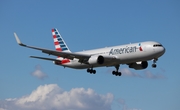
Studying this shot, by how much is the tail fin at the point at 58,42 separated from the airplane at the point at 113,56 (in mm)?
5763

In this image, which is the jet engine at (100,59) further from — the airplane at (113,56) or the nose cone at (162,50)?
the nose cone at (162,50)

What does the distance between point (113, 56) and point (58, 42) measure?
20.0 meters

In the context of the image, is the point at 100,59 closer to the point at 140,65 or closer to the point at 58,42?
the point at 140,65

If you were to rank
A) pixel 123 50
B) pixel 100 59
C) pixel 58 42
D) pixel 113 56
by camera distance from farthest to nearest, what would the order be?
1. pixel 58 42
2. pixel 100 59
3. pixel 113 56
4. pixel 123 50

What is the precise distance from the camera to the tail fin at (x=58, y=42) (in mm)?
103625

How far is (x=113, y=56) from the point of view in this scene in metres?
88.6

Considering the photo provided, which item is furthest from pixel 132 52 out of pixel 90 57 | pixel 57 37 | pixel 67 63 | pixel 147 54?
pixel 57 37

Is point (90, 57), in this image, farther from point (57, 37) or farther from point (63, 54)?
point (57, 37)

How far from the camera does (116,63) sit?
89.1 metres

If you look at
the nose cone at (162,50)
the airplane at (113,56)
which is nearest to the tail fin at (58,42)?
the airplane at (113,56)

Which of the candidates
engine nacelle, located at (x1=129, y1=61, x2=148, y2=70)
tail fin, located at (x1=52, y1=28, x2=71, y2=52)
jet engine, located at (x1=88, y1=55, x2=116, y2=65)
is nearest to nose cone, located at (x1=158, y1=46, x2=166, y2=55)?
engine nacelle, located at (x1=129, y1=61, x2=148, y2=70)

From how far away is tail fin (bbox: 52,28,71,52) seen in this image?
104 m

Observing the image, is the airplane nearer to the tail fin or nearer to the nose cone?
the nose cone

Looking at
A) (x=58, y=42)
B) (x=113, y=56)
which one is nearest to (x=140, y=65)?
(x=113, y=56)
